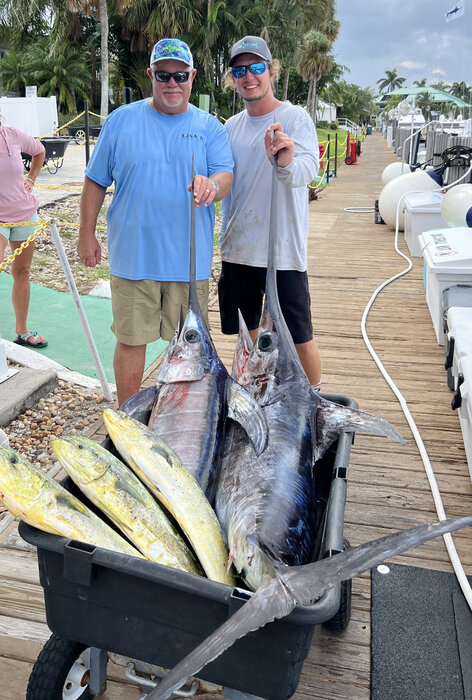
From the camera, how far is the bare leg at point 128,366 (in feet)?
9.51

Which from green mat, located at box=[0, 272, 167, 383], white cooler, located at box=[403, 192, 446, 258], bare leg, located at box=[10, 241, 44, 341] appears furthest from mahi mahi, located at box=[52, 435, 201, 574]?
white cooler, located at box=[403, 192, 446, 258]

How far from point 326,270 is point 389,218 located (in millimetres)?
2634

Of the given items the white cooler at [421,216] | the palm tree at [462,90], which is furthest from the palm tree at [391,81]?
the white cooler at [421,216]

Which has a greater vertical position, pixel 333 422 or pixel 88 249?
pixel 88 249

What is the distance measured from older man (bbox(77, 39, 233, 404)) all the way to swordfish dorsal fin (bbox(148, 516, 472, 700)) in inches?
63.9

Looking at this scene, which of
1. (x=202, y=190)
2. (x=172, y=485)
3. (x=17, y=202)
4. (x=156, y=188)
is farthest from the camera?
(x=17, y=202)

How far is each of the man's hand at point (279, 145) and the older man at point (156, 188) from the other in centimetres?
27

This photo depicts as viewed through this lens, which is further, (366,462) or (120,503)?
(366,462)

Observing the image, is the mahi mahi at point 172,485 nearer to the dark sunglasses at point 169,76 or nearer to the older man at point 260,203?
the older man at point 260,203

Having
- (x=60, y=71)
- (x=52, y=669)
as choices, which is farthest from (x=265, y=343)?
(x=60, y=71)

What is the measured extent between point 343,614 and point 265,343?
2.96 ft

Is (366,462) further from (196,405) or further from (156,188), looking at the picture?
(156,188)

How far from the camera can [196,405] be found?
1.85 meters

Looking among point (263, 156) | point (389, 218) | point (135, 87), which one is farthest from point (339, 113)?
point (263, 156)
